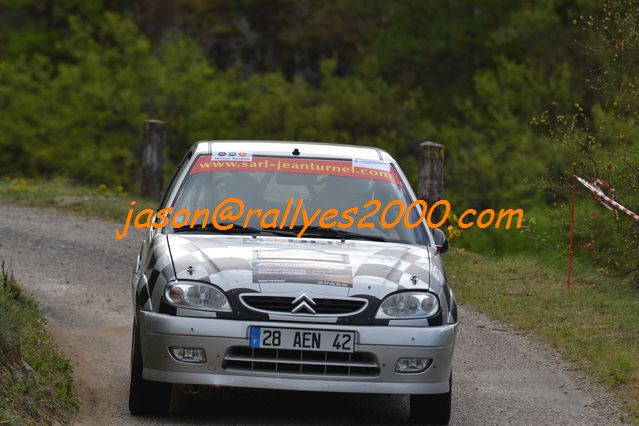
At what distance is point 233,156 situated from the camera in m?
9.32

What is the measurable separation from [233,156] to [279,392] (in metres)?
1.65

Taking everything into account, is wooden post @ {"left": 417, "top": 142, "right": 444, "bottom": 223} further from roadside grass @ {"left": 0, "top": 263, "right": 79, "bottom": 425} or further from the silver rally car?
the silver rally car

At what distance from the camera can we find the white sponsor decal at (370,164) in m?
9.34

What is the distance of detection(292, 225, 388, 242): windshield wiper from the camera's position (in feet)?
28.2

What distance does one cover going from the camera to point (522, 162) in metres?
38.3

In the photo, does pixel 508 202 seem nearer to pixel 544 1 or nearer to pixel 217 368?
pixel 544 1

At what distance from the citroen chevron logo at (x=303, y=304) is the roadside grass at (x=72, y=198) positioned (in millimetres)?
10480

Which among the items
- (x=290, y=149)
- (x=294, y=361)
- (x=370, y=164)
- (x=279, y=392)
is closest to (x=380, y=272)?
(x=294, y=361)

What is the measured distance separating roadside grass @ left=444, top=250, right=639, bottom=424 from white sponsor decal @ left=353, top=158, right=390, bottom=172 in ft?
7.01

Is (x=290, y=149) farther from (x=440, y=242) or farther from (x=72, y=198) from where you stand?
(x=72, y=198)

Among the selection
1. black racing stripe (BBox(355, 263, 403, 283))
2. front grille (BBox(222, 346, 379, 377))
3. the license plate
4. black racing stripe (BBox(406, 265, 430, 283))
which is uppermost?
black racing stripe (BBox(355, 263, 403, 283))

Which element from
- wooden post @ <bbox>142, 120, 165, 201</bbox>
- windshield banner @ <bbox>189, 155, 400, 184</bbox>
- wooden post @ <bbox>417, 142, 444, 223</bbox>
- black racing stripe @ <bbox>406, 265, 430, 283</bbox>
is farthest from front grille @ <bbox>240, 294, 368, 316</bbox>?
wooden post @ <bbox>142, 120, 165, 201</bbox>

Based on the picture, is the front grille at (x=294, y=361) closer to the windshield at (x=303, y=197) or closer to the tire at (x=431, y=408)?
the tire at (x=431, y=408)

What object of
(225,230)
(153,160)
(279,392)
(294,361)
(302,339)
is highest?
(225,230)
